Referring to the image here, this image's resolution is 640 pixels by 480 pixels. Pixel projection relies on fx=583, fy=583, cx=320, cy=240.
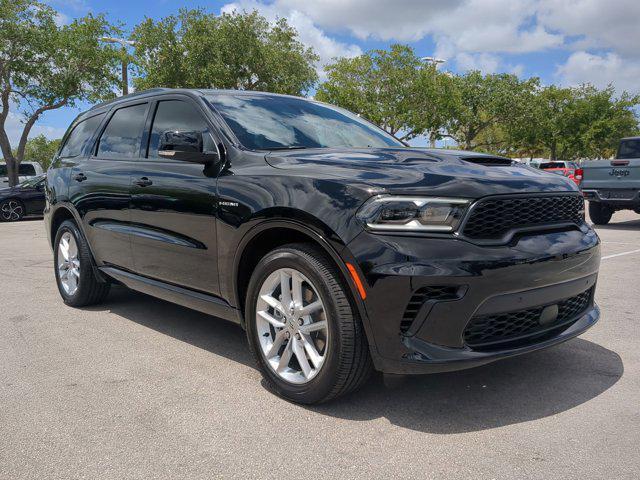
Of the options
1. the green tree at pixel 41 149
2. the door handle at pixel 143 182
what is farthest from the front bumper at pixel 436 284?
the green tree at pixel 41 149

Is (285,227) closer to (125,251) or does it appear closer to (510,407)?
(510,407)

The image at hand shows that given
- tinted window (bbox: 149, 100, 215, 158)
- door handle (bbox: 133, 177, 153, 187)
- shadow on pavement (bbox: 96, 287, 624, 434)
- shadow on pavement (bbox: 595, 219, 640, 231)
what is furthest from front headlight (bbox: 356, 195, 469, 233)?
shadow on pavement (bbox: 595, 219, 640, 231)

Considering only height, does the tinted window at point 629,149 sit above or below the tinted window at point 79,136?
below

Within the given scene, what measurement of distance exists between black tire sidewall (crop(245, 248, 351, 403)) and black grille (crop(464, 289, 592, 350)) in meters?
0.63

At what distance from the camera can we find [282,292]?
313 centimetres

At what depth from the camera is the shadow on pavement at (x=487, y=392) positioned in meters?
2.93

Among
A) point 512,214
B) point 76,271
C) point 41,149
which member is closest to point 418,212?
point 512,214

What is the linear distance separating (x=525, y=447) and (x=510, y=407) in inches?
17.0

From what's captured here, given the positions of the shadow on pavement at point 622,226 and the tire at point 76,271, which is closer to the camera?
the tire at point 76,271

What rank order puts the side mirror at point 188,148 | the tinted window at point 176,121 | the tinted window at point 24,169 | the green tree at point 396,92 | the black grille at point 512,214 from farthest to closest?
the green tree at point 396,92 → the tinted window at point 24,169 → the tinted window at point 176,121 → the side mirror at point 188,148 → the black grille at point 512,214

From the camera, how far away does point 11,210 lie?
55.5ft

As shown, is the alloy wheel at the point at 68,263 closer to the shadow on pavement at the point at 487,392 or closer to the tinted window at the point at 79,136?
the tinted window at the point at 79,136

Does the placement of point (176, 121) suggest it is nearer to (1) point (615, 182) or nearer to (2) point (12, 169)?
(1) point (615, 182)

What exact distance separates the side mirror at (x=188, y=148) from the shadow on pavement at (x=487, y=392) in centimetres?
134
